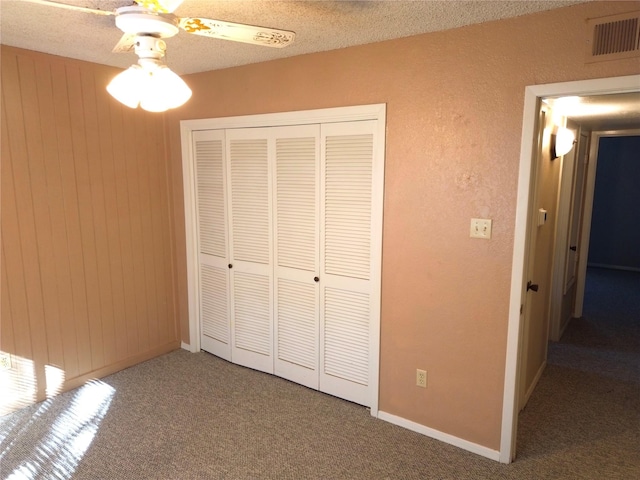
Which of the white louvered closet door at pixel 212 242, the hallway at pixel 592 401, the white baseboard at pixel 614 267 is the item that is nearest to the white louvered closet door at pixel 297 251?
the white louvered closet door at pixel 212 242

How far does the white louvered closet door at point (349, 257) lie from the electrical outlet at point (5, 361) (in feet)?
6.81

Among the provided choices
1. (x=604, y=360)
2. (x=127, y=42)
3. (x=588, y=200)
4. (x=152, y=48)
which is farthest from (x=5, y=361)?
(x=588, y=200)

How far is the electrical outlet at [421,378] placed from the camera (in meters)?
2.55

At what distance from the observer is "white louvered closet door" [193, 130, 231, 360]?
3.33m

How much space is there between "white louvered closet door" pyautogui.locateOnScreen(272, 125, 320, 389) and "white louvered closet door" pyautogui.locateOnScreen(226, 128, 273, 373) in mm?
92

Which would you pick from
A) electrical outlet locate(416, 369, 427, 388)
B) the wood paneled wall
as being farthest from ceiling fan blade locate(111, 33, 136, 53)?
electrical outlet locate(416, 369, 427, 388)

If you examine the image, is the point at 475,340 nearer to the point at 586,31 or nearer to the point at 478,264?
the point at 478,264

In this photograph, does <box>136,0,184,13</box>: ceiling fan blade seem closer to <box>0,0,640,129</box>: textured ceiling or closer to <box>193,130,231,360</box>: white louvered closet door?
<box>0,0,640,129</box>: textured ceiling

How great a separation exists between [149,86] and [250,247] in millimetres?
1849

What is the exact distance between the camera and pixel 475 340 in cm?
236

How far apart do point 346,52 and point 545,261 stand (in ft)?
7.04

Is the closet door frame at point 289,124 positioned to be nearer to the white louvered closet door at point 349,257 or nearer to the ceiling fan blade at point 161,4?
the white louvered closet door at point 349,257

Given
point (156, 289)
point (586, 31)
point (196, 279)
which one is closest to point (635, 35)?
point (586, 31)

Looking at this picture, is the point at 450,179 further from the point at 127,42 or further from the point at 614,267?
the point at 614,267
